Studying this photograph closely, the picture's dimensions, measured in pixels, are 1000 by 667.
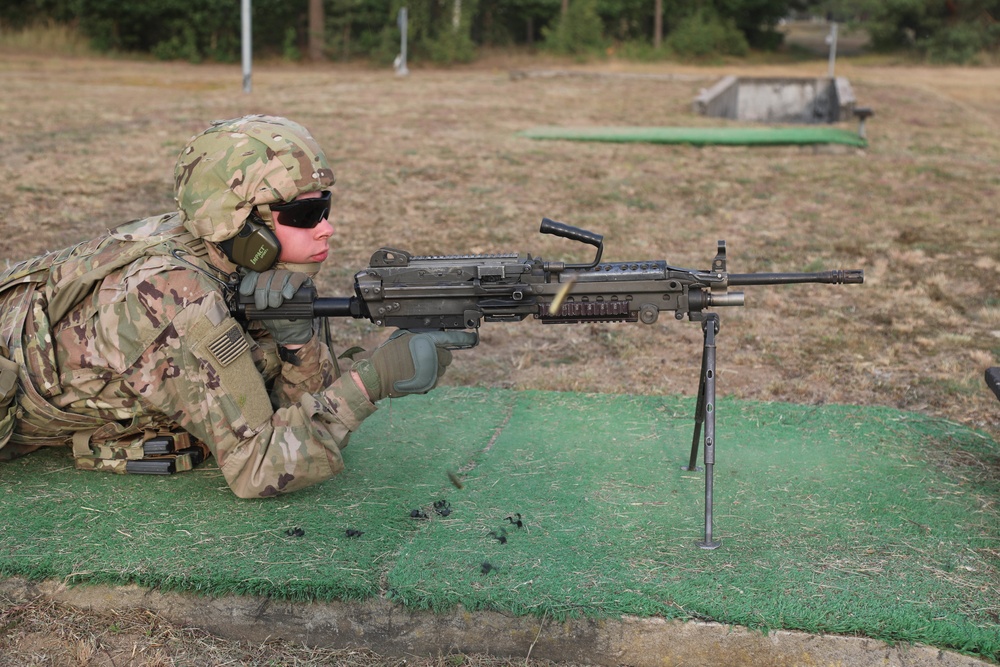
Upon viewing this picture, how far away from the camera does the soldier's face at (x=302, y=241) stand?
3980mm

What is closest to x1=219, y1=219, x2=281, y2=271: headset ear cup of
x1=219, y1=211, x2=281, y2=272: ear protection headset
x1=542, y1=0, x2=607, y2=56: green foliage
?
x1=219, y1=211, x2=281, y2=272: ear protection headset

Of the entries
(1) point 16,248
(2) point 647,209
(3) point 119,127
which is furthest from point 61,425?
(3) point 119,127

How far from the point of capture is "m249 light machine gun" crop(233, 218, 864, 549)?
376 centimetres

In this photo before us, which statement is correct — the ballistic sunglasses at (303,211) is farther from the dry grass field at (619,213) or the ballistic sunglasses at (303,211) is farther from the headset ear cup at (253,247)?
the dry grass field at (619,213)

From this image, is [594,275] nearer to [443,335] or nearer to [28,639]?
[443,335]

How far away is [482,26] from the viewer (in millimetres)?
38531

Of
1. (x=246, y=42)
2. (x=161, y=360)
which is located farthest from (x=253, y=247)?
(x=246, y=42)

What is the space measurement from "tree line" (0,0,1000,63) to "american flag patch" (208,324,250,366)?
3127 centimetres

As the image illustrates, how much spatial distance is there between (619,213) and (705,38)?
2822 cm

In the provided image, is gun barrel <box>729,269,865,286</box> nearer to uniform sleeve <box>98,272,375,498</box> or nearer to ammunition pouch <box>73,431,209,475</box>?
uniform sleeve <box>98,272,375,498</box>

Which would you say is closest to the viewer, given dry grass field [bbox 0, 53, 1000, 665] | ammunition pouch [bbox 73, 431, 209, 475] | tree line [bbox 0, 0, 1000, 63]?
ammunition pouch [bbox 73, 431, 209, 475]

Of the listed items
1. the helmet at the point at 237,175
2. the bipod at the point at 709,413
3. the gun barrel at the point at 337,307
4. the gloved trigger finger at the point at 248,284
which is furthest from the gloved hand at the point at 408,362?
the bipod at the point at 709,413

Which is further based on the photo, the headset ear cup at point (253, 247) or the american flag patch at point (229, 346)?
the headset ear cup at point (253, 247)

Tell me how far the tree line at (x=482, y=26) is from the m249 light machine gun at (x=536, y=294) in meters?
31.2
